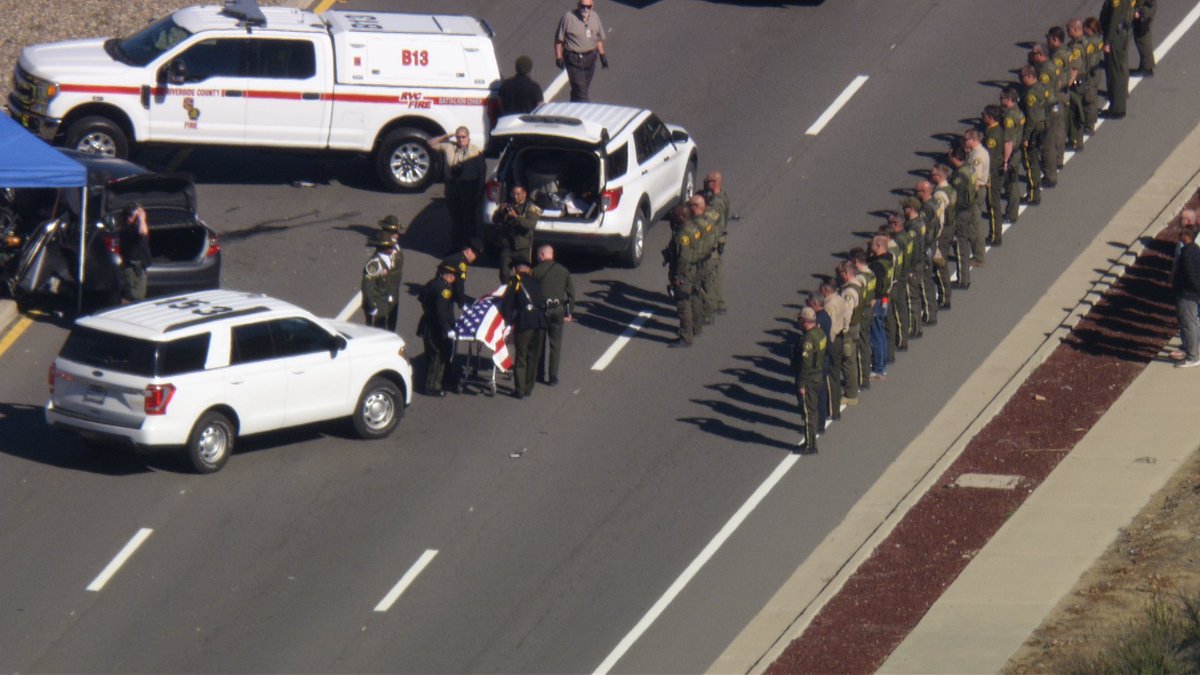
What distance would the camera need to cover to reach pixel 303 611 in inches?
791

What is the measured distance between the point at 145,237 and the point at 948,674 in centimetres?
1120

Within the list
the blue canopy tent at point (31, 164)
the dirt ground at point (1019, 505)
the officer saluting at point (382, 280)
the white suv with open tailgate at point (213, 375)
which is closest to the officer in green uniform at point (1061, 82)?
the dirt ground at point (1019, 505)

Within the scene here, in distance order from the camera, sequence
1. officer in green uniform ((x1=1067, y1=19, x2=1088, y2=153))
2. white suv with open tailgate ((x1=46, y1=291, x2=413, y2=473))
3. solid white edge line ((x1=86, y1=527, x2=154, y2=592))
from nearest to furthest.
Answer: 1. solid white edge line ((x1=86, y1=527, x2=154, y2=592))
2. white suv with open tailgate ((x1=46, y1=291, x2=413, y2=473))
3. officer in green uniform ((x1=1067, y1=19, x2=1088, y2=153))

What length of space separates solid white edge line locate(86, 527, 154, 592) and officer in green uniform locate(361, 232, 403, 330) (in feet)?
14.2

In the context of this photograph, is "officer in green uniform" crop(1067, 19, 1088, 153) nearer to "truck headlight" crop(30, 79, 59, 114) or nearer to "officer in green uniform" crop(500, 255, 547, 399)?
"officer in green uniform" crop(500, 255, 547, 399)

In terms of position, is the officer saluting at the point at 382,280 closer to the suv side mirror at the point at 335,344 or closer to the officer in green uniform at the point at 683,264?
the suv side mirror at the point at 335,344

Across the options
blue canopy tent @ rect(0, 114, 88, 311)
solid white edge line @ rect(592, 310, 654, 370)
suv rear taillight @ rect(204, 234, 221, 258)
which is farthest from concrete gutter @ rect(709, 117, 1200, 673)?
blue canopy tent @ rect(0, 114, 88, 311)

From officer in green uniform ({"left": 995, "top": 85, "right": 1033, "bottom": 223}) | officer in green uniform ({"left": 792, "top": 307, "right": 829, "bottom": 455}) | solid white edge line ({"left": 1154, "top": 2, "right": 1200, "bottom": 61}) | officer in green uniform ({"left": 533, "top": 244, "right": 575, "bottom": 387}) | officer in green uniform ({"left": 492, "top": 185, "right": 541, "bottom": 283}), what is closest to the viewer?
officer in green uniform ({"left": 792, "top": 307, "right": 829, "bottom": 455})

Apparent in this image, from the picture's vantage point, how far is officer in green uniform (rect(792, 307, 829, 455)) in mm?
22469

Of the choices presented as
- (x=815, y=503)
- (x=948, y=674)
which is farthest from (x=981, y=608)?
(x=815, y=503)

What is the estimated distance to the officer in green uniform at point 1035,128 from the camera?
28.0 m

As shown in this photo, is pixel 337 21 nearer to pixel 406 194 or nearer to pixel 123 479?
pixel 406 194

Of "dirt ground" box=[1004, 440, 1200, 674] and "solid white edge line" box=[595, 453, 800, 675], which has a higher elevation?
"dirt ground" box=[1004, 440, 1200, 674]

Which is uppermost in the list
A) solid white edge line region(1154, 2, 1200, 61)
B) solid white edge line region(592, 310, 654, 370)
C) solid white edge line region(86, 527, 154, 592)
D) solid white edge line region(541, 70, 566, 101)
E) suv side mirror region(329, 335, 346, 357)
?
solid white edge line region(1154, 2, 1200, 61)
